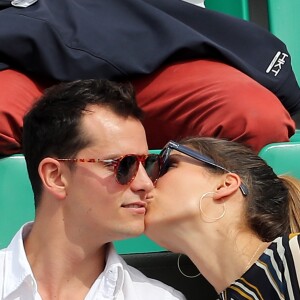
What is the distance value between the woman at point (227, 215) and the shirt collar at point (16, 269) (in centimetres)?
26

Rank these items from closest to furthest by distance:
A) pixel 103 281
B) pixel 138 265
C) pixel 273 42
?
1. pixel 103 281
2. pixel 138 265
3. pixel 273 42

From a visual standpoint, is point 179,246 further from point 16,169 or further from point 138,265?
point 16,169

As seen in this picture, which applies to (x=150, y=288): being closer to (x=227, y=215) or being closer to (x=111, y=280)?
(x=111, y=280)

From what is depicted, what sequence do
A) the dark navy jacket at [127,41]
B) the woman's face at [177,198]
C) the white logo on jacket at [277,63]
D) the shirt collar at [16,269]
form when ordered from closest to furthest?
the shirt collar at [16,269], the woman's face at [177,198], the dark navy jacket at [127,41], the white logo on jacket at [277,63]

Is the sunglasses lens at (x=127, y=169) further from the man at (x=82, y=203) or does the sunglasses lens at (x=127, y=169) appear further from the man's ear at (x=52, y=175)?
the man's ear at (x=52, y=175)

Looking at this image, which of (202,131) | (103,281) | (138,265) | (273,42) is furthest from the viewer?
(273,42)

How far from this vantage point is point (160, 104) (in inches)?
72.8

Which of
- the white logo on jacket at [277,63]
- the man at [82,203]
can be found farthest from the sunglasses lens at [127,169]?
the white logo on jacket at [277,63]

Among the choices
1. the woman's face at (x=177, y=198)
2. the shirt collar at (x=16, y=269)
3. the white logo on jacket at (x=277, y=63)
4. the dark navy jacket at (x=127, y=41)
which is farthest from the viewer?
the white logo on jacket at (x=277, y=63)

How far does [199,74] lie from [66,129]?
0.48 metres

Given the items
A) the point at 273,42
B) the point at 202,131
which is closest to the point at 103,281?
the point at 202,131

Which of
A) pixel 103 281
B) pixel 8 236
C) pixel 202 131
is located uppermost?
pixel 202 131

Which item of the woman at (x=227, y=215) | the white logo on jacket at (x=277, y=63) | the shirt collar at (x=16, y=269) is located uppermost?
the white logo on jacket at (x=277, y=63)

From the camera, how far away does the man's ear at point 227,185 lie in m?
1.58
